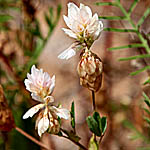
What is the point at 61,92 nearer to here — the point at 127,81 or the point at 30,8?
the point at 127,81

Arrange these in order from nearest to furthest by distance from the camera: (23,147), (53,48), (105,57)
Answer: (23,147)
(105,57)
(53,48)

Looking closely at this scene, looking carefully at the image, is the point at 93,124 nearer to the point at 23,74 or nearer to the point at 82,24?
Answer: the point at 82,24

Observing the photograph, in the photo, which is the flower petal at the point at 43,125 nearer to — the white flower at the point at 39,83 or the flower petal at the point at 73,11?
the white flower at the point at 39,83

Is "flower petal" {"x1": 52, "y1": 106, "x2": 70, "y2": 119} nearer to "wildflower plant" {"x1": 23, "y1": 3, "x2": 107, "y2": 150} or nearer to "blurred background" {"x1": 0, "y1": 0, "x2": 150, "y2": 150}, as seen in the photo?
"wildflower plant" {"x1": 23, "y1": 3, "x2": 107, "y2": 150}

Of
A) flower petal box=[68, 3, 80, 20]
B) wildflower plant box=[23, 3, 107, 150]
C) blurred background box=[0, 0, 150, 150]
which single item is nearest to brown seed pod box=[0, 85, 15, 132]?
blurred background box=[0, 0, 150, 150]

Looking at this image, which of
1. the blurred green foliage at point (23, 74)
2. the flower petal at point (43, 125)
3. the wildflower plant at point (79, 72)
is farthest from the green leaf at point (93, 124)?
the blurred green foliage at point (23, 74)

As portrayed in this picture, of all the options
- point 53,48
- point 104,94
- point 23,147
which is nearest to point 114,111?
point 104,94
